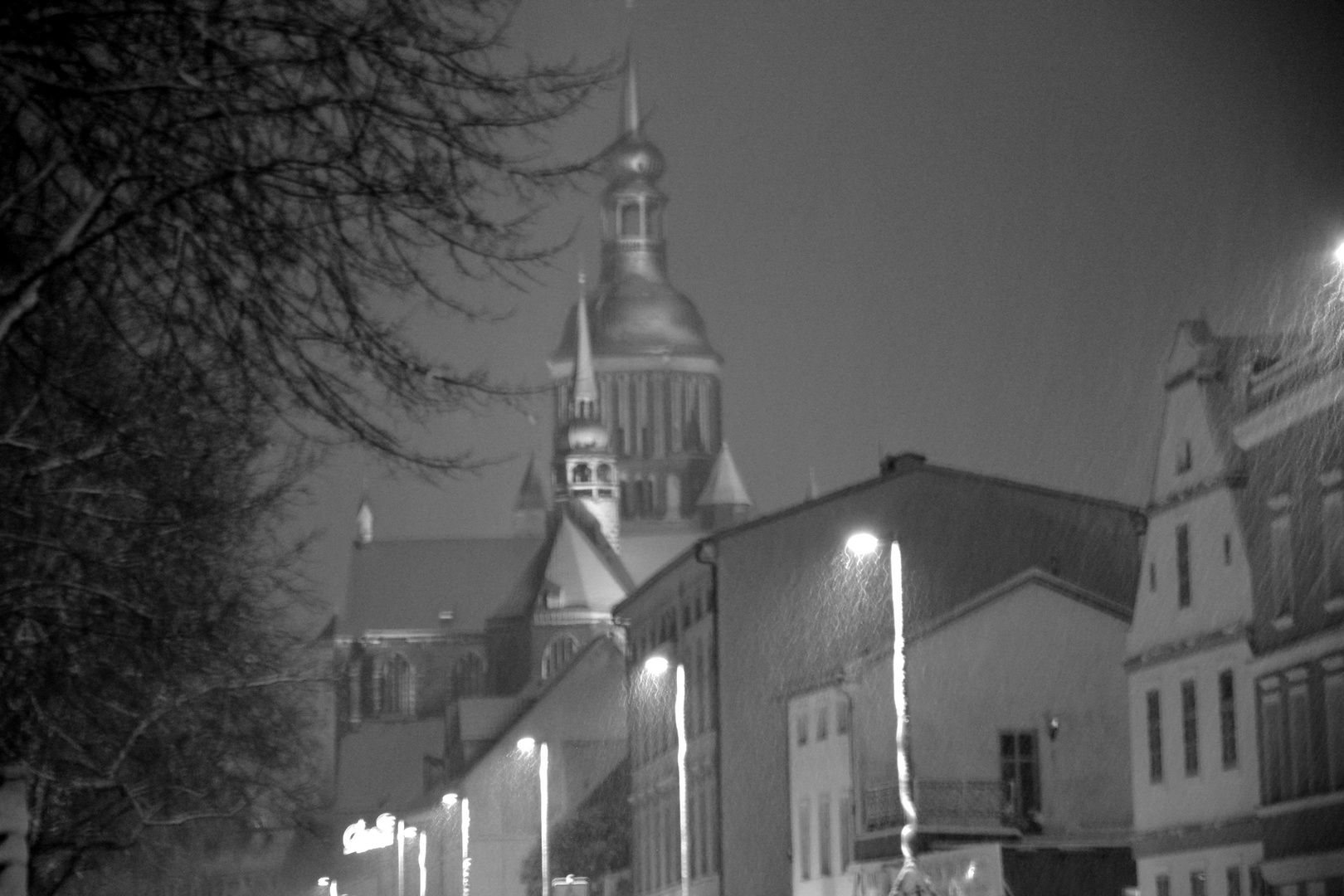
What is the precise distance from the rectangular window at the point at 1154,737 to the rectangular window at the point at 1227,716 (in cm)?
278

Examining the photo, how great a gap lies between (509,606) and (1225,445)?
6080 inches

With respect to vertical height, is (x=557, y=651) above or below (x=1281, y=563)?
above

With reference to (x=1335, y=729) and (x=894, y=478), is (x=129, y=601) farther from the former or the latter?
(x=894, y=478)

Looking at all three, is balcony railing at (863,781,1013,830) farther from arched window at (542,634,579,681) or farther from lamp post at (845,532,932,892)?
arched window at (542,634,579,681)

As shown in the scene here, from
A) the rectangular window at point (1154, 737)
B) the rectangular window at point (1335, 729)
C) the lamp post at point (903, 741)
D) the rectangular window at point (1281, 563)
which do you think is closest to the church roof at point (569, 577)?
the rectangular window at point (1154, 737)

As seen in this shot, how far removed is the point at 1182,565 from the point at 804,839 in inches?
678

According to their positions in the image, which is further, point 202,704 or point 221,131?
point 202,704

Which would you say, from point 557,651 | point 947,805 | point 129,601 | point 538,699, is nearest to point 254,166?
point 129,601

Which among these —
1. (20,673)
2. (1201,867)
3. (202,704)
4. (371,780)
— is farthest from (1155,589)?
(371,780)

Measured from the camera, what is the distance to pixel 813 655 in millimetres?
67688

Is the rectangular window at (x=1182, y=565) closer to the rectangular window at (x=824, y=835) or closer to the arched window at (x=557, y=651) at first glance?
the rectangular window at (x=824, y=835)

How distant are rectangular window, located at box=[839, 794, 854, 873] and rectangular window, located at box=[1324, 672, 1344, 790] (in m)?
18.5

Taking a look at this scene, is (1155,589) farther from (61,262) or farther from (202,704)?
(61,262)

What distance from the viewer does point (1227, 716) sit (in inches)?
1709
